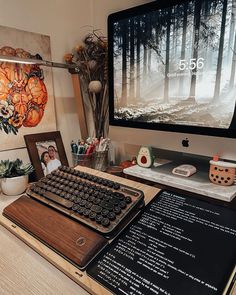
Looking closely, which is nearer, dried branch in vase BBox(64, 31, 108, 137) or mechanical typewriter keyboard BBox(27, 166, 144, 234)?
mechanical typewriter keyboard BBox(27, 166, 144, 234)

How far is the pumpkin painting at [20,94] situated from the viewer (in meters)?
0.97

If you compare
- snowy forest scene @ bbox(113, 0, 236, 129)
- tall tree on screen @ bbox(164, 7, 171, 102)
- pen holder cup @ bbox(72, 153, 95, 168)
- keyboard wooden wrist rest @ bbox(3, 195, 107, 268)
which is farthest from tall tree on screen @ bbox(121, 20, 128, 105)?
keyboard wooden wrist rest @ bbox(3, 195, 107, 268)

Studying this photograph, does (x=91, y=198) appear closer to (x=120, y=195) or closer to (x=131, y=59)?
(x=120, y=195)

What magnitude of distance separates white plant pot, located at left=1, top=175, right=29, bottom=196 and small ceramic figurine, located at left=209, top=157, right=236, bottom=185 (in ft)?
2.15

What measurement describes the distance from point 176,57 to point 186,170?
0.37m

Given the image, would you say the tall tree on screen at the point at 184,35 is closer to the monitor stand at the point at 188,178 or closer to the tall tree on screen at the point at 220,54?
the tall tree on screen at the point at 220,54

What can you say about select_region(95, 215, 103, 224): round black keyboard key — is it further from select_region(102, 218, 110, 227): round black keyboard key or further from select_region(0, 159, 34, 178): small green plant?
select_region(0, 159, 34, 178): small green plant

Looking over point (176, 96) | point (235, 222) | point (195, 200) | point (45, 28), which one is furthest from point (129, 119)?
point (45, 28)

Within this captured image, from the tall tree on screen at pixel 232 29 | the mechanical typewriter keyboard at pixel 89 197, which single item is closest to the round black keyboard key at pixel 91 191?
the mechanical typewriter keyboard at pixel 89 197

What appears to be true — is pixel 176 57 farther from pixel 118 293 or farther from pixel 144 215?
pixel 118 293

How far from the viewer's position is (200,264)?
419 millimetres

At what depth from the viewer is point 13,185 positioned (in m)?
0.82

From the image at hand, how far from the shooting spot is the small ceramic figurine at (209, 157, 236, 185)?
0.67 m

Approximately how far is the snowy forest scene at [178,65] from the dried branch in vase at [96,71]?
0.26m
